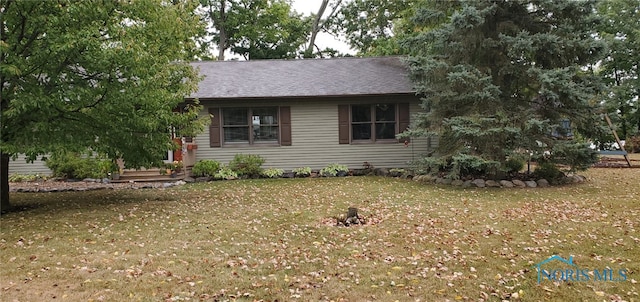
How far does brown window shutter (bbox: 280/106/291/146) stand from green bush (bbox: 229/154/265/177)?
1170mm

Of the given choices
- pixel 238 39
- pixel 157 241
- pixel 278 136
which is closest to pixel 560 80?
pixel 278 136

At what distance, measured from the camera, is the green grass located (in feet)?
13.0

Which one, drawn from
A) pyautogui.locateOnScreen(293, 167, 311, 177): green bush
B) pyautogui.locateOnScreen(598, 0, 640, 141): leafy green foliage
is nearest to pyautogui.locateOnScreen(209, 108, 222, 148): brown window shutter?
pyautogui.locateOnScreen(293, 167, 311, 177): green bush

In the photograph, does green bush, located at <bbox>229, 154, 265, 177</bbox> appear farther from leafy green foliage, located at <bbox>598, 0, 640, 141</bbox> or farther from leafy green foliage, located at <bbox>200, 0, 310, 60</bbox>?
leafy green foliage, located at <bbox>598, 0, 640, 141</bbox>

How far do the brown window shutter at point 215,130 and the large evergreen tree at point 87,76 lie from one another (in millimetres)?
5720

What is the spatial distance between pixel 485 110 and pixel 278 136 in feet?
23.0

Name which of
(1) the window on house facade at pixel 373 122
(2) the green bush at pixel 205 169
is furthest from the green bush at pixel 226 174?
(1) the window on house facade at pixel 373 122

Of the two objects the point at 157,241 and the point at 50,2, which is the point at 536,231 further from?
the point at 50,2

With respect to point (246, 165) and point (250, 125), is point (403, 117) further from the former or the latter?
point (246, 165)

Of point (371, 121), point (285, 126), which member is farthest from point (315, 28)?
point (285, 126)

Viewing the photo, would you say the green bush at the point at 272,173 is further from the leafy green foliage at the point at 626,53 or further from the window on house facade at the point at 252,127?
the leafy green foliage at the point at 626,53

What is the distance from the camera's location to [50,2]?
6285 millimetres

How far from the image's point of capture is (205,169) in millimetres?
13016

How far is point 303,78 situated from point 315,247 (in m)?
10.3
